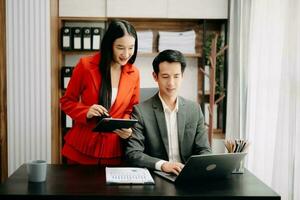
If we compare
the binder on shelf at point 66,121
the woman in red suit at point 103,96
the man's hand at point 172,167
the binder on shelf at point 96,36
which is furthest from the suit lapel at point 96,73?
the binder on shelf at point 66,121

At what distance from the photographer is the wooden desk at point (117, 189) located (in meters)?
1.42

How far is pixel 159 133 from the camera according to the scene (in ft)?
6.47

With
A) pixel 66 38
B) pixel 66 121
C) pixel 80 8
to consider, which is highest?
Result: pixel 80 8

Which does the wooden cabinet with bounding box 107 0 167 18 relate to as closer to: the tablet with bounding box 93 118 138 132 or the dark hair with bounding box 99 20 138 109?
the dark hair with bounding box 99 20 138 109

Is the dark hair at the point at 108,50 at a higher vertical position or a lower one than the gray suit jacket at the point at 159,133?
higher

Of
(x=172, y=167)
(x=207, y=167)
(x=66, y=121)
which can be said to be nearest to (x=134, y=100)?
(x=172, y=167)

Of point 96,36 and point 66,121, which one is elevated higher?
point 96,36

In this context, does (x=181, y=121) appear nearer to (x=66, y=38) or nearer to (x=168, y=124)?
(x=168, y=124)

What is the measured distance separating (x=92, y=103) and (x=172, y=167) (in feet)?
2.11

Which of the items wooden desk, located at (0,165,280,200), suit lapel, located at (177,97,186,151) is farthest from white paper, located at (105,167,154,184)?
suit lapel, located at (177,97,186,151)

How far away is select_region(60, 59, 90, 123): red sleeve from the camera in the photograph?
81.3 inches

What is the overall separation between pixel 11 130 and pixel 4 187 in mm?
1895

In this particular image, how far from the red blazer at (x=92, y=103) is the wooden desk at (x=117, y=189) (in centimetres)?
38

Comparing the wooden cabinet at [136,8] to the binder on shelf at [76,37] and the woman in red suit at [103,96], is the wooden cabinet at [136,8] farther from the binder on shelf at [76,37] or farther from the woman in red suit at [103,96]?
the woman in red suit at [103,96]
